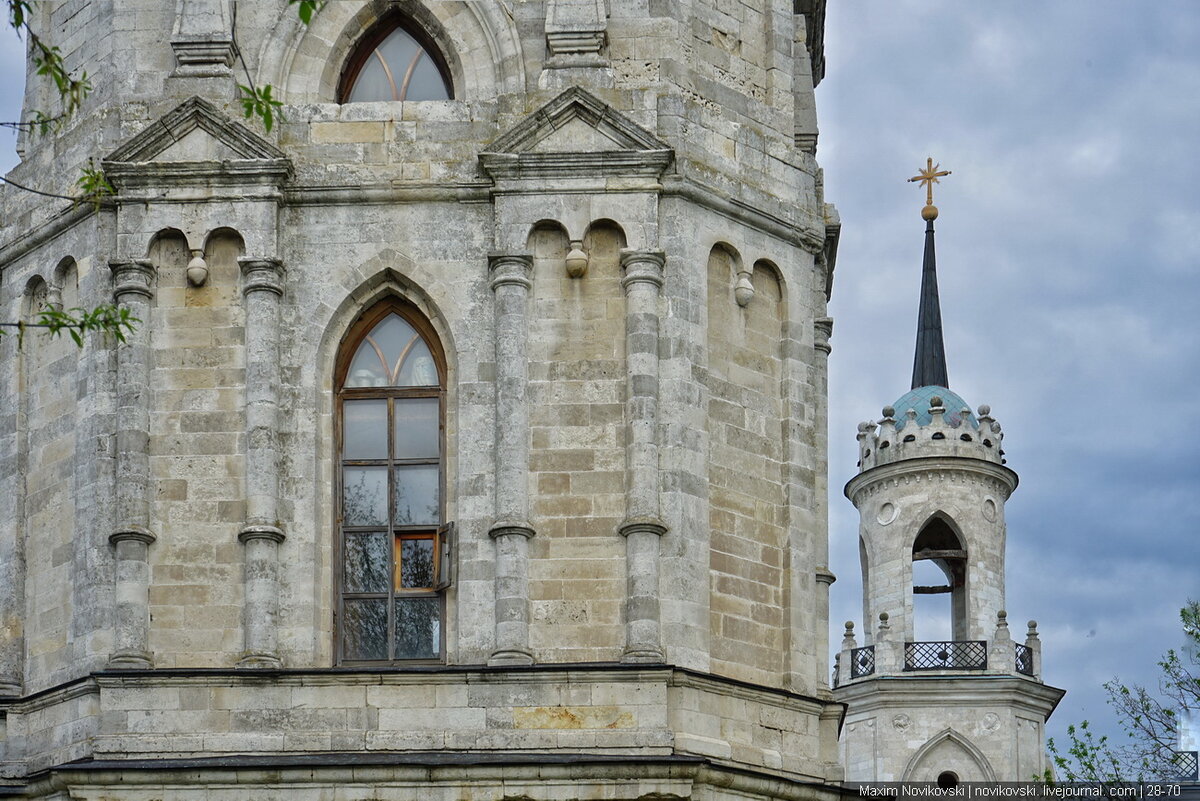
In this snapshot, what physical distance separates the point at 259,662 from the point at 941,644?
46723mm

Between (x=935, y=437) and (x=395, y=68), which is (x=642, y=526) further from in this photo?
(x=935, y=437)

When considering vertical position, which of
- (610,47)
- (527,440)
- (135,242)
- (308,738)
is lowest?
(308,738)

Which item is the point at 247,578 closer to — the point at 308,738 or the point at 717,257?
the point at 308,738

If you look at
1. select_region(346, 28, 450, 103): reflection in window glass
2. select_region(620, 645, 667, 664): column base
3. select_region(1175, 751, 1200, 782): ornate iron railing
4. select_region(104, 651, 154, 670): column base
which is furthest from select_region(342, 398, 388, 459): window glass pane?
select_region(1175, 751, 1200, 782): ornate iron railing

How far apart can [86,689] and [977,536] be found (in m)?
46.6

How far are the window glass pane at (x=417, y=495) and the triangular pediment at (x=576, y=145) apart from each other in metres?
3.26

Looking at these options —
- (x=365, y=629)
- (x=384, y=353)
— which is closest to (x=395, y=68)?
(x=384, y=353)

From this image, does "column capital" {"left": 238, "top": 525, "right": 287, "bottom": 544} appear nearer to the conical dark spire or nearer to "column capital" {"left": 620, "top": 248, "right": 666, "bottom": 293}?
"column capital" {"left": 620, "top": 248, "right": 666, "bottom": 293}

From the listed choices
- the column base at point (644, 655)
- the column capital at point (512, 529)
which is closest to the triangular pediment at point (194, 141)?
the column capital at point (512, 529)

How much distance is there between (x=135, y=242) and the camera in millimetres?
30594

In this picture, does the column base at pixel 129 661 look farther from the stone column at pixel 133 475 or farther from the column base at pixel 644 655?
the column base at pixel 644 655

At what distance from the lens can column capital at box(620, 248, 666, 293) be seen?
30.4 m

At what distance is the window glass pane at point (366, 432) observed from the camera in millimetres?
30672

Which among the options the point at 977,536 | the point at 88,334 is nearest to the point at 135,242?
the point at 88,334
